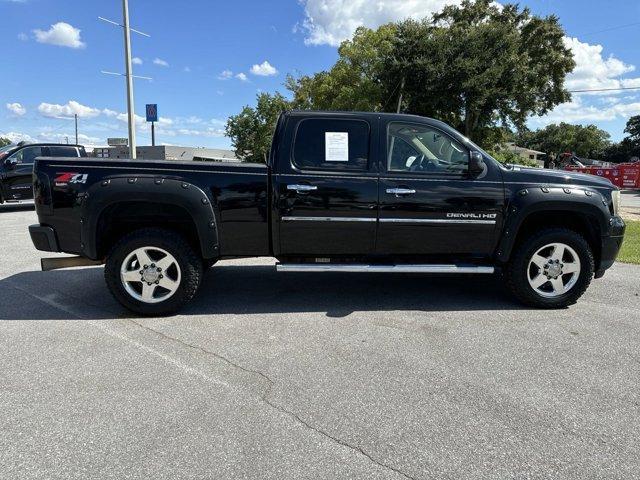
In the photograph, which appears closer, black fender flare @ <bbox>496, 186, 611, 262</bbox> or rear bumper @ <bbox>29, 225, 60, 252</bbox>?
rear bumper @ <bbox>29, 225, 60, 252</bbox>

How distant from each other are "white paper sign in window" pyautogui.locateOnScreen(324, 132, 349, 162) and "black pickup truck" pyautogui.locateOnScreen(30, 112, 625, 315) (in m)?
0.01

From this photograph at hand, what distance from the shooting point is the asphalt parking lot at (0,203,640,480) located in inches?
95.0

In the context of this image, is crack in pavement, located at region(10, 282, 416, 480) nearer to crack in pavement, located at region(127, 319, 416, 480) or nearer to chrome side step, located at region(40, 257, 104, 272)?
crack in pavement, located at region(127, 319, 416, 480)

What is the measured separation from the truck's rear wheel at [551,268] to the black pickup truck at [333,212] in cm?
1

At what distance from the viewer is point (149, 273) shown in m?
4.46

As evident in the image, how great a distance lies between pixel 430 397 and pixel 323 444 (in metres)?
0.88

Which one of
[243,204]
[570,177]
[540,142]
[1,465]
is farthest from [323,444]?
[540,142]

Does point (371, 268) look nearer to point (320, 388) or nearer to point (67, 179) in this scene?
point (320, 388)

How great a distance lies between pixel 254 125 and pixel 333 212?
60.5 m

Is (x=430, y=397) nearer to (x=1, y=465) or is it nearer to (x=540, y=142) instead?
(x=1, y=465)

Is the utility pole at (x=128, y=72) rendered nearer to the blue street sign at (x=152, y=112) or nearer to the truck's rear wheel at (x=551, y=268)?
the blue street sign at (x=152, y=112)

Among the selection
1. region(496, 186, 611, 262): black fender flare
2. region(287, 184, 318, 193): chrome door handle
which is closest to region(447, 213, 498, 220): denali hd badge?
region(496, 186, 611, 262): black fender flare

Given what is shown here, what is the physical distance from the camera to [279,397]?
9.91 feet

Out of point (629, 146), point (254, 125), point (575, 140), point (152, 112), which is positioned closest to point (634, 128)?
point (629, 146)
